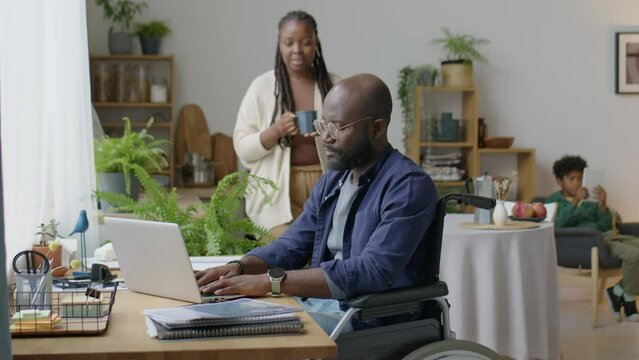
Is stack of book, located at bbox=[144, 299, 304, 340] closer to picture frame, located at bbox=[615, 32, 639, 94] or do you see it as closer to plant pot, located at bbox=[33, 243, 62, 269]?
plant pot, located at bbox=[33, 243, 62, 269]

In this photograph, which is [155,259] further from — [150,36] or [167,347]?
[150,36]

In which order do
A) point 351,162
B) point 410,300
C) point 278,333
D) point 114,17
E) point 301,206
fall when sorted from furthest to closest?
1. point 114,17
2. point 301,206
3. point 351,162
4. point 410,300
5. point 278,333

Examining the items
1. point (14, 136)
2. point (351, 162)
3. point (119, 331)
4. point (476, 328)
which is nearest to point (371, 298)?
point (351, 162)

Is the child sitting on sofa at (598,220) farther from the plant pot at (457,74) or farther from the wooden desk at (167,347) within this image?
the wooden desk at (167,347)

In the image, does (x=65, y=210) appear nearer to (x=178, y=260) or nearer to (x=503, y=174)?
(x=178, y=260)

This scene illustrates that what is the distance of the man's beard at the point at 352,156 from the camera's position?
8.39ft

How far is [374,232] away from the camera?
8.02 feet

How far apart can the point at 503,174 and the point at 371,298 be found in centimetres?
601

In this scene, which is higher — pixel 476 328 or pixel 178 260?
pixel 178 260

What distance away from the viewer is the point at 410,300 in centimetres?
239

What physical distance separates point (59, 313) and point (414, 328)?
847 mm

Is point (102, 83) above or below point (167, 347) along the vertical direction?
above

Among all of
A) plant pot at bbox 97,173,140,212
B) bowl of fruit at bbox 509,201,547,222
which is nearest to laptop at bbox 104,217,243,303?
plant pot at bbox 97,173,140,212

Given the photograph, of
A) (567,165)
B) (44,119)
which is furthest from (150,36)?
(44,119)
